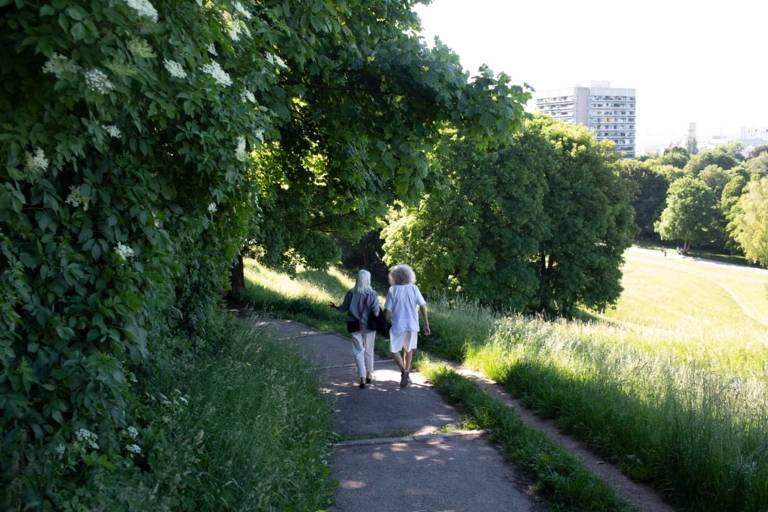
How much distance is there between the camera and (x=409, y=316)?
9.49 metres

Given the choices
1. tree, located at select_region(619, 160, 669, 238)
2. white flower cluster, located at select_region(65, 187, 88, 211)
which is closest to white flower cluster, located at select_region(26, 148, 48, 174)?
white flower cluster, located at select_region(65, 187, 88, 211)

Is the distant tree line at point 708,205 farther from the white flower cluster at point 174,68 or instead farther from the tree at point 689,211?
the white flower cluster at point 174,68

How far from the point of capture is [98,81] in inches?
121

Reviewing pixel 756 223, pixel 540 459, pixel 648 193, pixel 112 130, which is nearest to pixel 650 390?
pixel 540 459

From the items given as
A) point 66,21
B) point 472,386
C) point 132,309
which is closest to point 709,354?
point 472,386

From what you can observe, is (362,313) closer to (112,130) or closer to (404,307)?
(404,307)

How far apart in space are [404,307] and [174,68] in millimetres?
6340

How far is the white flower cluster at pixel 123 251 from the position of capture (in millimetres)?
3830

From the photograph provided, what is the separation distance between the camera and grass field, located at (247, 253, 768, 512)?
5.40 metres

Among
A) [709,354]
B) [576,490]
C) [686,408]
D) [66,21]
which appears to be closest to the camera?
[66,21]

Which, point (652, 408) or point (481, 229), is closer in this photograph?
point (652, 408)

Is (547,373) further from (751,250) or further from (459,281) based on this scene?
(751,250)

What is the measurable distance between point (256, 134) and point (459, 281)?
23489 millimetres

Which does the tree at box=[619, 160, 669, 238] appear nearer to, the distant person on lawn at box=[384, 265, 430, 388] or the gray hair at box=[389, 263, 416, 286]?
the gray hair at box=[389, 263, 416, 286]
